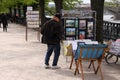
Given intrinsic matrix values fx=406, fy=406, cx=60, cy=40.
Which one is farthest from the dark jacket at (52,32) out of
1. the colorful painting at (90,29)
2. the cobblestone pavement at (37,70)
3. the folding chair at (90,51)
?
the colorful painting at (90,29)

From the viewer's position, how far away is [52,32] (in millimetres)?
12203

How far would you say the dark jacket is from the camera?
12.2m

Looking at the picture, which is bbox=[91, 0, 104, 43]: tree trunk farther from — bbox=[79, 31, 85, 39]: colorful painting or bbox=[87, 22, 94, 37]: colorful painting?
bbox=[79, 31, 85, 39]: colorful painting

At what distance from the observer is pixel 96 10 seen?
15609 mm

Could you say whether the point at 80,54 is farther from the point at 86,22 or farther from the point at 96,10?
the point at 96,10

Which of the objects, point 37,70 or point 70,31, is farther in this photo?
point 70,31

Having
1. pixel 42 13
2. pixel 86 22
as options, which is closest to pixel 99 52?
pixel 86 22

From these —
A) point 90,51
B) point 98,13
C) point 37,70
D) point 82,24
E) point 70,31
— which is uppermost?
point 98,13

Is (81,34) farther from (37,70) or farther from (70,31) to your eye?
(37,70)

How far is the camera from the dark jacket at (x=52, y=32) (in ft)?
40.1

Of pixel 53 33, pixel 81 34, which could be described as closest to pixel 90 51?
pixel 53 33

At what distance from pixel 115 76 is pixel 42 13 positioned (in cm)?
1989

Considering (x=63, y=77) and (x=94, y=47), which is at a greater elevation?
(x=94, y=47)

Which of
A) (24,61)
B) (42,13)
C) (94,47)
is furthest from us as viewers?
(42,13)
